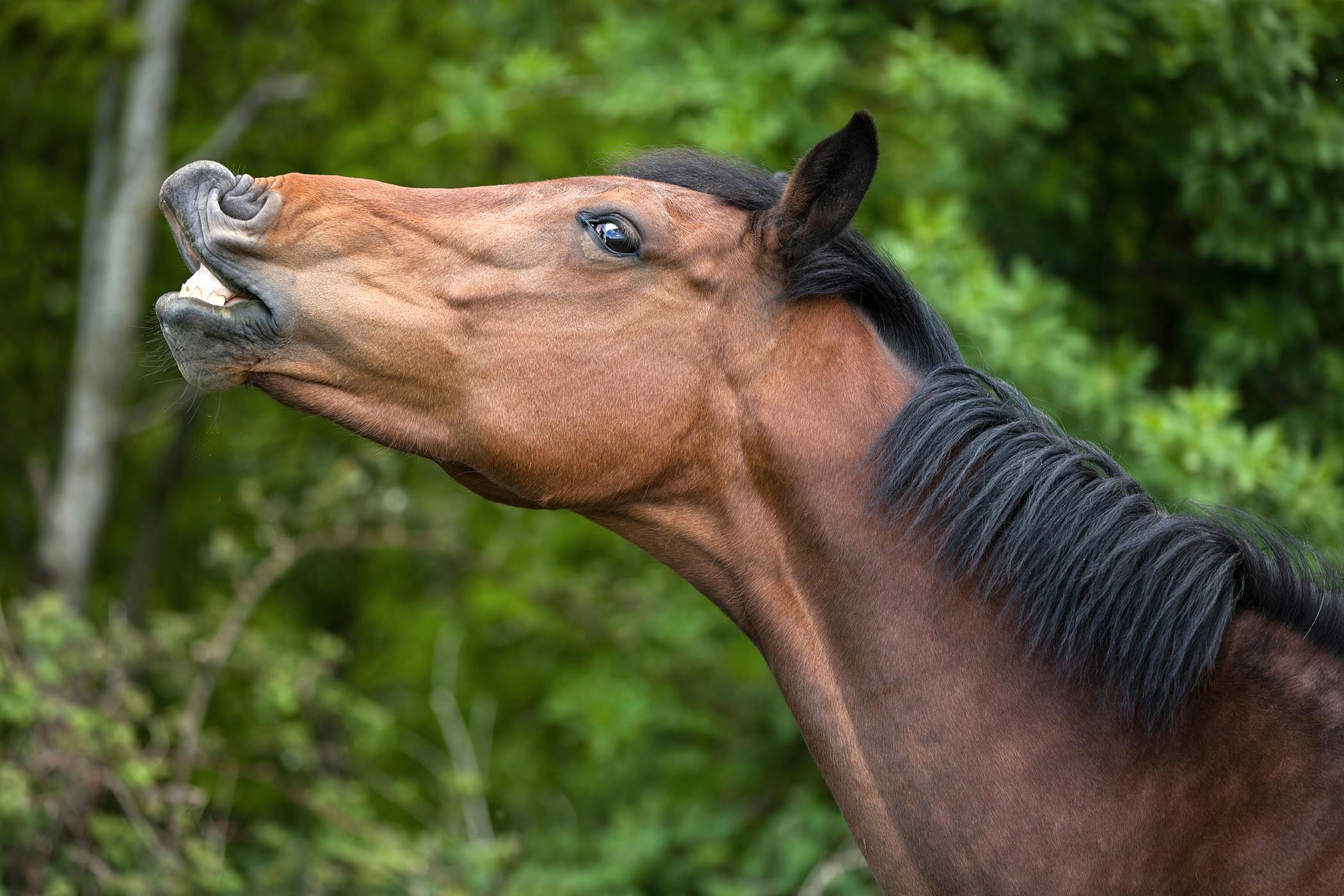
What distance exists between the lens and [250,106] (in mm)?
7016

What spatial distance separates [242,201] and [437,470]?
5855 mm

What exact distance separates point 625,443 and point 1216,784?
47.4 inches

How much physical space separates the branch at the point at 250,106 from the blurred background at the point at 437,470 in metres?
0.02

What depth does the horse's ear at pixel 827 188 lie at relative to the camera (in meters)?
2.26

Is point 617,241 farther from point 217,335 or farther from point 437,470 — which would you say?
point 437,470

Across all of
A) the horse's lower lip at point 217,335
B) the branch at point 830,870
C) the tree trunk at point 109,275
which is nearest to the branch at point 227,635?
the tree trunk at point 109,275

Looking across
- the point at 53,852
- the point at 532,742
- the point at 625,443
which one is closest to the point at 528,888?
the point at 53,852

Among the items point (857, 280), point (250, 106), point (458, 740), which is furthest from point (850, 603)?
point (250, 106)

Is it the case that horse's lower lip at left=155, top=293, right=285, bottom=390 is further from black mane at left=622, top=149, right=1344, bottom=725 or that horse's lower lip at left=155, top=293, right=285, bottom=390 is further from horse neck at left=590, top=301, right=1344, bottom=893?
black mane at left=622, top=149, right=1344, bottom=725

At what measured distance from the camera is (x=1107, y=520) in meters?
2.13

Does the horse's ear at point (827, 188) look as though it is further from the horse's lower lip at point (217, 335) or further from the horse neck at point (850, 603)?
the horse's lower lip at point (217, 335)

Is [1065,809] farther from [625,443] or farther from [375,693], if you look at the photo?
[375,693]

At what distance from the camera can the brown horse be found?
205cm

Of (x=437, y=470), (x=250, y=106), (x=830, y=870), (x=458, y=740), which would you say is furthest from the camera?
(x=437, y=470)
